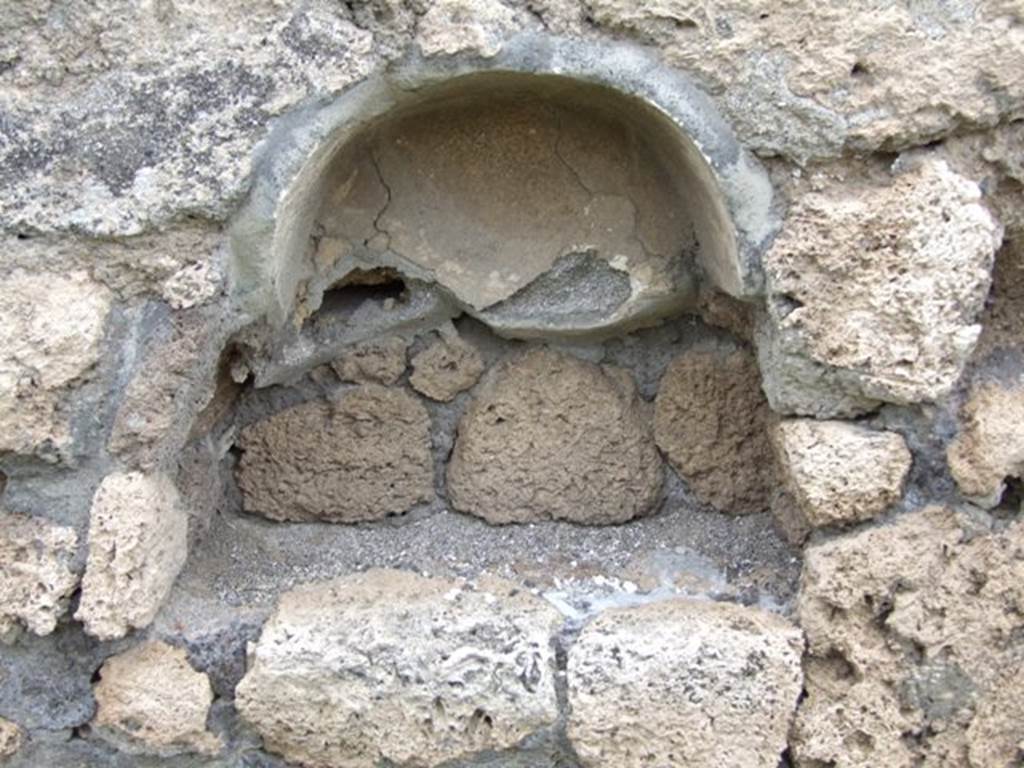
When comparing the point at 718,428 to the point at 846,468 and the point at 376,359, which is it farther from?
the point at 376,359

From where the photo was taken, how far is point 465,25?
1455 mm

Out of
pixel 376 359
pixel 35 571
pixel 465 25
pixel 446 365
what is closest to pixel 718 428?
pixel 446 365

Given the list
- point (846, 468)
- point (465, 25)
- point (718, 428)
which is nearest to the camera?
point (465, 25)

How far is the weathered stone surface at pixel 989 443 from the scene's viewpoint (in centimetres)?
152

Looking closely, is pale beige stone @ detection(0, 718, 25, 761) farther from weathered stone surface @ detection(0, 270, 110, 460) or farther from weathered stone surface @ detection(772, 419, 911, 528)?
weathered stone surface @ detection(772, 419, 911, 528)

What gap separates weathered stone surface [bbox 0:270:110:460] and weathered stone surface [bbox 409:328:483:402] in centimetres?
55

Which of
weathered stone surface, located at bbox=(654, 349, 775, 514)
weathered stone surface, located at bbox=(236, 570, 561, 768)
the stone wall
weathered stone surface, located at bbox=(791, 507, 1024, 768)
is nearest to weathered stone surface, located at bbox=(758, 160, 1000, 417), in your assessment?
the stone wall

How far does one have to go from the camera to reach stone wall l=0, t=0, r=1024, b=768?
4.83 feet

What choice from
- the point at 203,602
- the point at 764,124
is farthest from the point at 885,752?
the point at 203,602

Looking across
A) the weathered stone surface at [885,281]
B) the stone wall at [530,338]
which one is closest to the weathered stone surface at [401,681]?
the stone wall at [530,338]

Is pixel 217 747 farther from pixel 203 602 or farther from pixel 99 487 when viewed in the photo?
pixel 99 487

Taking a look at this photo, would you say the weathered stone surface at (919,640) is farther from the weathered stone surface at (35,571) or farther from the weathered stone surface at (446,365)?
the weathered stone surface at (35,571)

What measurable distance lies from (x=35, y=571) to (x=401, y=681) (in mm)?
513

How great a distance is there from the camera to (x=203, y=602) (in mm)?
1732
